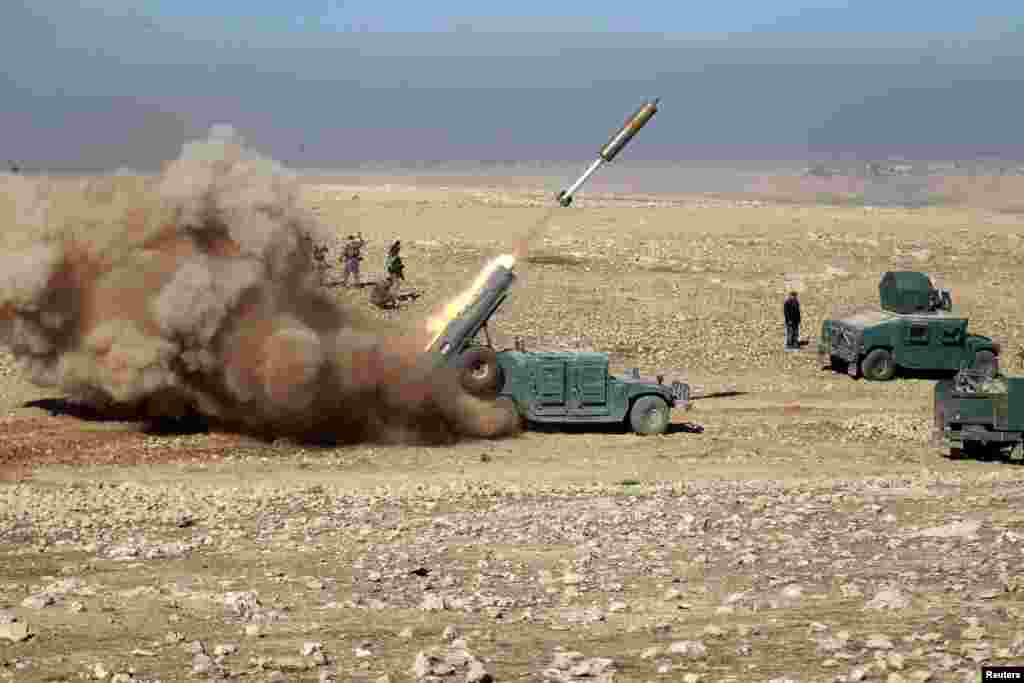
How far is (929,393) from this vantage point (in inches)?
1149

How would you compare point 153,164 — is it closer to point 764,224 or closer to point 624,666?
point 624,666

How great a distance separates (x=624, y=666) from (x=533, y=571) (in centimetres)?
313

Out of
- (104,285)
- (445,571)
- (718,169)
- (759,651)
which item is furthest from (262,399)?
(718,169)

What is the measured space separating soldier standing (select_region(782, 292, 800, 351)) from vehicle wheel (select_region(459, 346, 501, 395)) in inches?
418

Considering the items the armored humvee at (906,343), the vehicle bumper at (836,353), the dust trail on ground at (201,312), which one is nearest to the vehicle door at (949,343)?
the armored humvee at (906,343)

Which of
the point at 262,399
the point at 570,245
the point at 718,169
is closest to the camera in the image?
the point at 262,399

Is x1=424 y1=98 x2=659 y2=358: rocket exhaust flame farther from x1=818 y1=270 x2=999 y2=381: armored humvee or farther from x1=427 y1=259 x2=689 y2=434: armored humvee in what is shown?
x1=818 y1=270 x2=999 y2=381: armored humvee

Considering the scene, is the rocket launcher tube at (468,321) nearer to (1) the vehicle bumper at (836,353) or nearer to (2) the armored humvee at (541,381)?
(2) the armored humvee at (541,381)

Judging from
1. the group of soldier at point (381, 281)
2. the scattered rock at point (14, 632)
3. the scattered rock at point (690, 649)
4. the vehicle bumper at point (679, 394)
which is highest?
the group of soldier at point (381, 281)

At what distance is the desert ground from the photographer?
11508 mm

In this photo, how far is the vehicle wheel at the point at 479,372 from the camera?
23.7 meters

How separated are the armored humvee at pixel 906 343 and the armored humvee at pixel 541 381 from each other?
284 inches

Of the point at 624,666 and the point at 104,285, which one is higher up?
the point at 104,285

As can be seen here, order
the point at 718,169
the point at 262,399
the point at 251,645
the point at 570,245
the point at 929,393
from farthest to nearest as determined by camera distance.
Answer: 1. the point at 718,169
2. the point at 570,245
3. the point at 929,393
4. the point at 262,399
5. the point at 251,645
